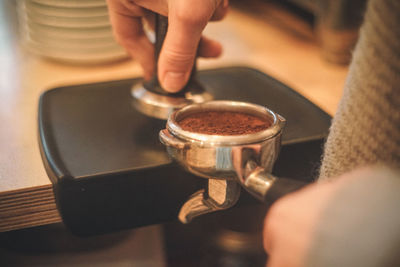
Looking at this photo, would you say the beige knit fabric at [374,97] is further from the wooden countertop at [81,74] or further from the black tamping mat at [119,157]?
the wooden countertop at [81,74]

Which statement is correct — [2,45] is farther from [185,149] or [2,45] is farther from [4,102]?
[185,149]

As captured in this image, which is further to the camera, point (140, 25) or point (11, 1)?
point (11, 1)

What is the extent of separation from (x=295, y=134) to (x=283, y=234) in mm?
235

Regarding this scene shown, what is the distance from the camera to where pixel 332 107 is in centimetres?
62

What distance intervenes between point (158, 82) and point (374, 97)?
11.9 inches

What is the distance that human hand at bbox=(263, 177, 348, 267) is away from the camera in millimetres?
233

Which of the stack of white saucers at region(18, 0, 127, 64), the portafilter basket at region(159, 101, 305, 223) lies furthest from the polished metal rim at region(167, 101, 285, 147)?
the stack of white saucers at region(18, 0, 127, 64)

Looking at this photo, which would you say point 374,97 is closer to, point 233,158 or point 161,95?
point 233,158

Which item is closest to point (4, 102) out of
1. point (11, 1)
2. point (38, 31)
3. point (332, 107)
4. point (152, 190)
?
point (38, 31)

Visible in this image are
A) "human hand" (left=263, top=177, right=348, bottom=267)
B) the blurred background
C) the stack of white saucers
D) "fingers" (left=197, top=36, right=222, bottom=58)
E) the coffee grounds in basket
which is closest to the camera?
"human hand" (left=263, top=177, right=348, bottom=267)

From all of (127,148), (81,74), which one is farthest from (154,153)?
(81,74)

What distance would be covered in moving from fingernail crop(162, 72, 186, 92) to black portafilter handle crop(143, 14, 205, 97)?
1.3 inches

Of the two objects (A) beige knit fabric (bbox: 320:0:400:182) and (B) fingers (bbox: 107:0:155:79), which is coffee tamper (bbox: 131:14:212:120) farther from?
(A) beige knit fabric (bbox: 320:0:400:182)

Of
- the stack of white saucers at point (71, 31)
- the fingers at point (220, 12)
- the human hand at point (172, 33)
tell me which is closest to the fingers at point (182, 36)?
the human hand at point (172, 33)
